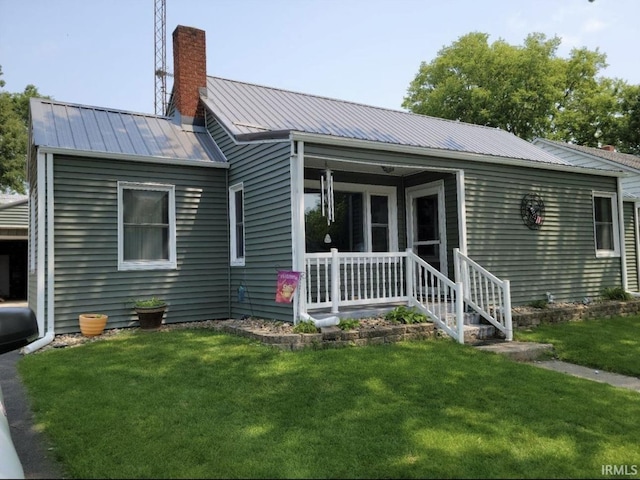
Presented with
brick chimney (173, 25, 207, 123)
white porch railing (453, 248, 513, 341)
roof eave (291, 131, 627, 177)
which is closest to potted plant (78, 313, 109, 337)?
roof eave (291, 131, 627, 177)

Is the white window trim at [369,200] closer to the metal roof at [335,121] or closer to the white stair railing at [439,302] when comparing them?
the metal roof at [335,121]

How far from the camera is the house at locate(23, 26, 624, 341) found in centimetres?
801

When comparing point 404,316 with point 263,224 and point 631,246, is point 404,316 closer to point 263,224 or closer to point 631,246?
point 263,224

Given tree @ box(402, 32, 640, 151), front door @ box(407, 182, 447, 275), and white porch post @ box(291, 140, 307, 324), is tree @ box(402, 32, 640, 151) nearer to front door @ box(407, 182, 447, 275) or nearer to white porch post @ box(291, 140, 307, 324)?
front door @ box(407, 182, 447, 275)

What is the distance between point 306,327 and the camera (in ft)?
22.7

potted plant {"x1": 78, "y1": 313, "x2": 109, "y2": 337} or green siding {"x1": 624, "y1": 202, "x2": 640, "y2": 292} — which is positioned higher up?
green siding {"x1": 624, "y1": 202, "x2": 640, "y2": 292}

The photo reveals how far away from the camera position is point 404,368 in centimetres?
562

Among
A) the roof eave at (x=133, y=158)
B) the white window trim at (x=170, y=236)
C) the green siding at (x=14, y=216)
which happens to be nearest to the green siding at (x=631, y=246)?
the roof eave at (x=133, y=158)

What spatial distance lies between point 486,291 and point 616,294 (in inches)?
207

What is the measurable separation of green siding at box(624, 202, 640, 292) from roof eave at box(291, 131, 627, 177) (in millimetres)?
3218

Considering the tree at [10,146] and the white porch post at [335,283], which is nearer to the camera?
the white porch post at [335,283]

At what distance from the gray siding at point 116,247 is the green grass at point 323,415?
2046 millimetres

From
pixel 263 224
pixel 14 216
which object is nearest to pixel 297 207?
pixel 263 224

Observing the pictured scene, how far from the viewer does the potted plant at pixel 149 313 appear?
8375mm
